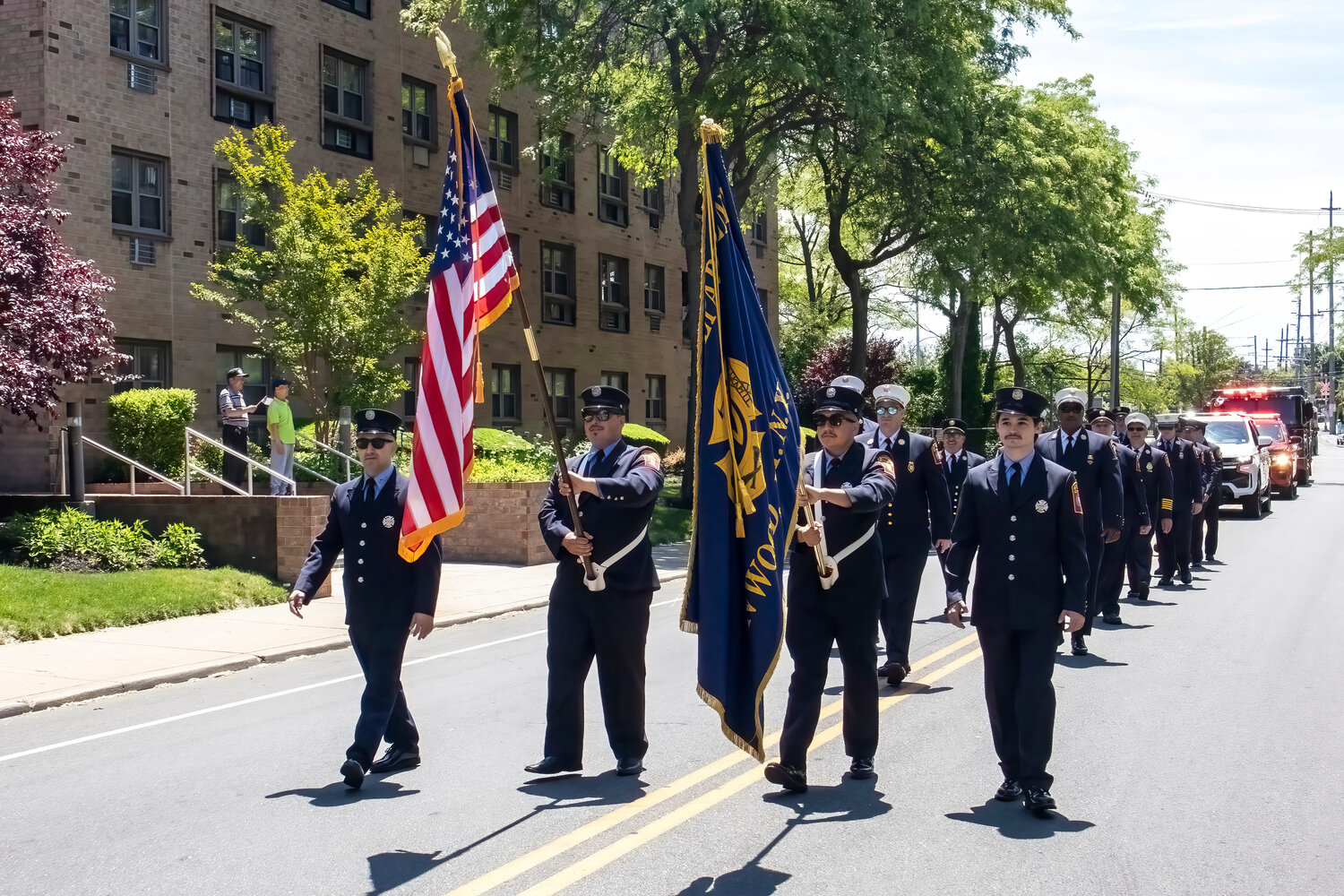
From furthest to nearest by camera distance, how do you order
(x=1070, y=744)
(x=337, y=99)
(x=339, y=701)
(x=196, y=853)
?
(x=337, y=99)
(x=339, y=701)
(x=1070, y=744)
(x=196, y=853)

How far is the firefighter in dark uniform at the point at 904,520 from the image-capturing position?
9.36 metres

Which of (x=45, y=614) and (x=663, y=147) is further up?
(x=663, y=147)

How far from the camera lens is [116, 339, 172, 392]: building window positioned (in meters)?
22.0

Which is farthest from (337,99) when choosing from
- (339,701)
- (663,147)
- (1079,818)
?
(1079,818)

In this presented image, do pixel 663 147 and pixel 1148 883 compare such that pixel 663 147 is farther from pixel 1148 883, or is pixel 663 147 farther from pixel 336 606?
pixel 1148 883

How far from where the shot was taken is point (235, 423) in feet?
61.0

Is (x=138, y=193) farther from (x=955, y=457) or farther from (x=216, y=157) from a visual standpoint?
(x=955, y=457)

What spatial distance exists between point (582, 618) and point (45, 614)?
7.48 m

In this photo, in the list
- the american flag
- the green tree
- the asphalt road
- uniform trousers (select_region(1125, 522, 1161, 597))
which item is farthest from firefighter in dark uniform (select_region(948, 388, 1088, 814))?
the green tree

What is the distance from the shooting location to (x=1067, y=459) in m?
10.5

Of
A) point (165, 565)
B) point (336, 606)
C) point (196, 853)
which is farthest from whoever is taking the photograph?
point (165, 565)

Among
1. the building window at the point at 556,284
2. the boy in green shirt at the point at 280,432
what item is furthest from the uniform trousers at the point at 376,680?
the building window at the point at 556,284

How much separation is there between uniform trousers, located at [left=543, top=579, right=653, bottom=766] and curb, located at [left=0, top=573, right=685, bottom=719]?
14.5ft

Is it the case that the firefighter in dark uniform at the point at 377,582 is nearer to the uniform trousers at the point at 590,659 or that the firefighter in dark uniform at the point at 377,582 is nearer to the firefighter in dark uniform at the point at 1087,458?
the uniform trousers at the point at 590,659
